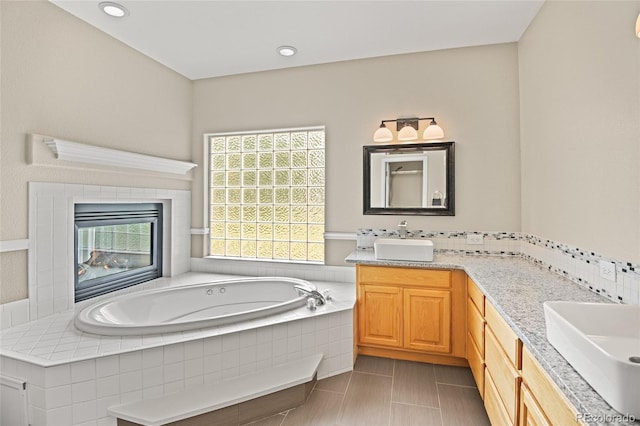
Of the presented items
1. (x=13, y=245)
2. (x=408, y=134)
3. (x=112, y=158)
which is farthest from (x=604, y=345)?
(x=112, y=158)

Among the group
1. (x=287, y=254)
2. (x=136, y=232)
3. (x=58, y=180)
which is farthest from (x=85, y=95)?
(x=287, y=254)

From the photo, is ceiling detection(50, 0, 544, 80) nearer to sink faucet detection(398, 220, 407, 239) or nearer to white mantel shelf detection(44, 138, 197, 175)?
white mantel shelf detection(44, 138, 197, 175)

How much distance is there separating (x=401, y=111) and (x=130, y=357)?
2949 millimetres

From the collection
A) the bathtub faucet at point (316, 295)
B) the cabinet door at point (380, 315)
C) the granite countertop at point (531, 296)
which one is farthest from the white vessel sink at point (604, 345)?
the bathtub faucet at point (316, 295)

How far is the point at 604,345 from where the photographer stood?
3.73 ft

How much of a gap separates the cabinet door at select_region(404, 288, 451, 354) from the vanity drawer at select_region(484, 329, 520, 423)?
61 centimetres

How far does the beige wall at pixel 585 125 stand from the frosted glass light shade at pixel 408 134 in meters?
0.93

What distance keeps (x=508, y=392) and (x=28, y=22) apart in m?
3.68

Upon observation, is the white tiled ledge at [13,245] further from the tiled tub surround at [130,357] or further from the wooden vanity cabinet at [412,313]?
the wooden vanity cabinet at [412,313]

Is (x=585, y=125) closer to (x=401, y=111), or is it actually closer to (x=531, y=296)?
(x=531, y=296)

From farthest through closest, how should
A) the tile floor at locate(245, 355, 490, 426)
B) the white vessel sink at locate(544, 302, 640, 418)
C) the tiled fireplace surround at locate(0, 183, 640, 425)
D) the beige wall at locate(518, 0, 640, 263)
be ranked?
the tile floor at locate(245, 355, 490, 426) < the tiled fireplace surround at locate(0, 183, 640, 425) < the beige wall at locate(518, 0, 640, 263) < the white vessel sink at locate(544, 302, 640, 418)

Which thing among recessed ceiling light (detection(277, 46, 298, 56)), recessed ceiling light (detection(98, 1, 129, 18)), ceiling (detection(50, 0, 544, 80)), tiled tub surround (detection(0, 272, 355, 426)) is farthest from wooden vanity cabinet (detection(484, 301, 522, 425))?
recessed ceiling light (detection(98, 1, 129, 18))

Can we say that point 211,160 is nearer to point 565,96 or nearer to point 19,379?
point 19,379

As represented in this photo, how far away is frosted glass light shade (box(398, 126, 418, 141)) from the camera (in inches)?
120
